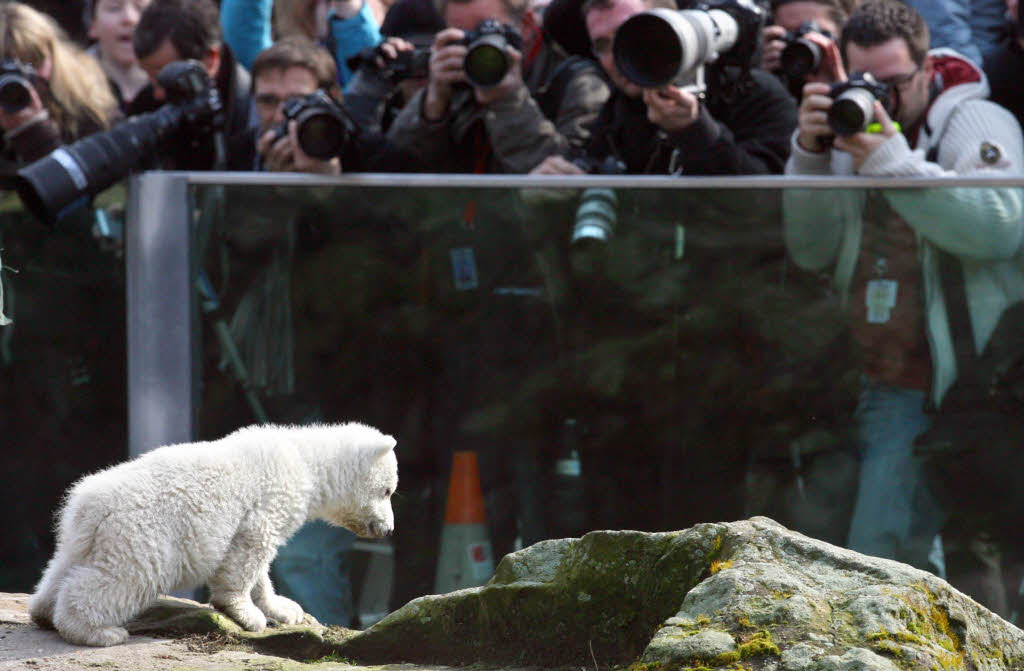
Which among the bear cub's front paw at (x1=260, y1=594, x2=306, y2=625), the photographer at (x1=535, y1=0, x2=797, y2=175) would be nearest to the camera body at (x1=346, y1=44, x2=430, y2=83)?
the photographer at (x1=535, y1=0, x2=797, y2=175)

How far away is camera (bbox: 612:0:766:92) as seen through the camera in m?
5.26

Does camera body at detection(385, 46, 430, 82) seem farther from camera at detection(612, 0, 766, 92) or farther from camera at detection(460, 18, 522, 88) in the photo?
camera at detection(612, 0, 766, 92)

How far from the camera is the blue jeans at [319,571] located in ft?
17.7

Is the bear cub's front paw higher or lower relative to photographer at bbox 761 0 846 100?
lower

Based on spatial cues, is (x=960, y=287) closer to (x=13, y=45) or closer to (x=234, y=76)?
(x=234, y=76)

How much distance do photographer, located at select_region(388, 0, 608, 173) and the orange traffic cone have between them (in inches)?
53.9

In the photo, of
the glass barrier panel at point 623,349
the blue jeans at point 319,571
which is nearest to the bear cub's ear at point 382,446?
the glass barrier panel at point 623,349

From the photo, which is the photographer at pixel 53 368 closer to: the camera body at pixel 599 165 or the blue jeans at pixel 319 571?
Answer: the blue jeans at pixel 319 571

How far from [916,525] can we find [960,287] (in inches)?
36.7

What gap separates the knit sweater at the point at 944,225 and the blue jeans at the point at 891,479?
147mm

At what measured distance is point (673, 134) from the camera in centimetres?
557

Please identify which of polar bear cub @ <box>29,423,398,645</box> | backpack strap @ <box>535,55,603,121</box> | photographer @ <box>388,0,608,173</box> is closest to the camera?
polar bear cub @ <box>29,423,398,645</box>

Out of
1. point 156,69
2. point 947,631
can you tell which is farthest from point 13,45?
point 947,631

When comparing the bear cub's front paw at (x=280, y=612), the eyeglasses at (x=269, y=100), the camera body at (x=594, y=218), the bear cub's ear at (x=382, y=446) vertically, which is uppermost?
the eyeglasses at (x=269, y=100)
